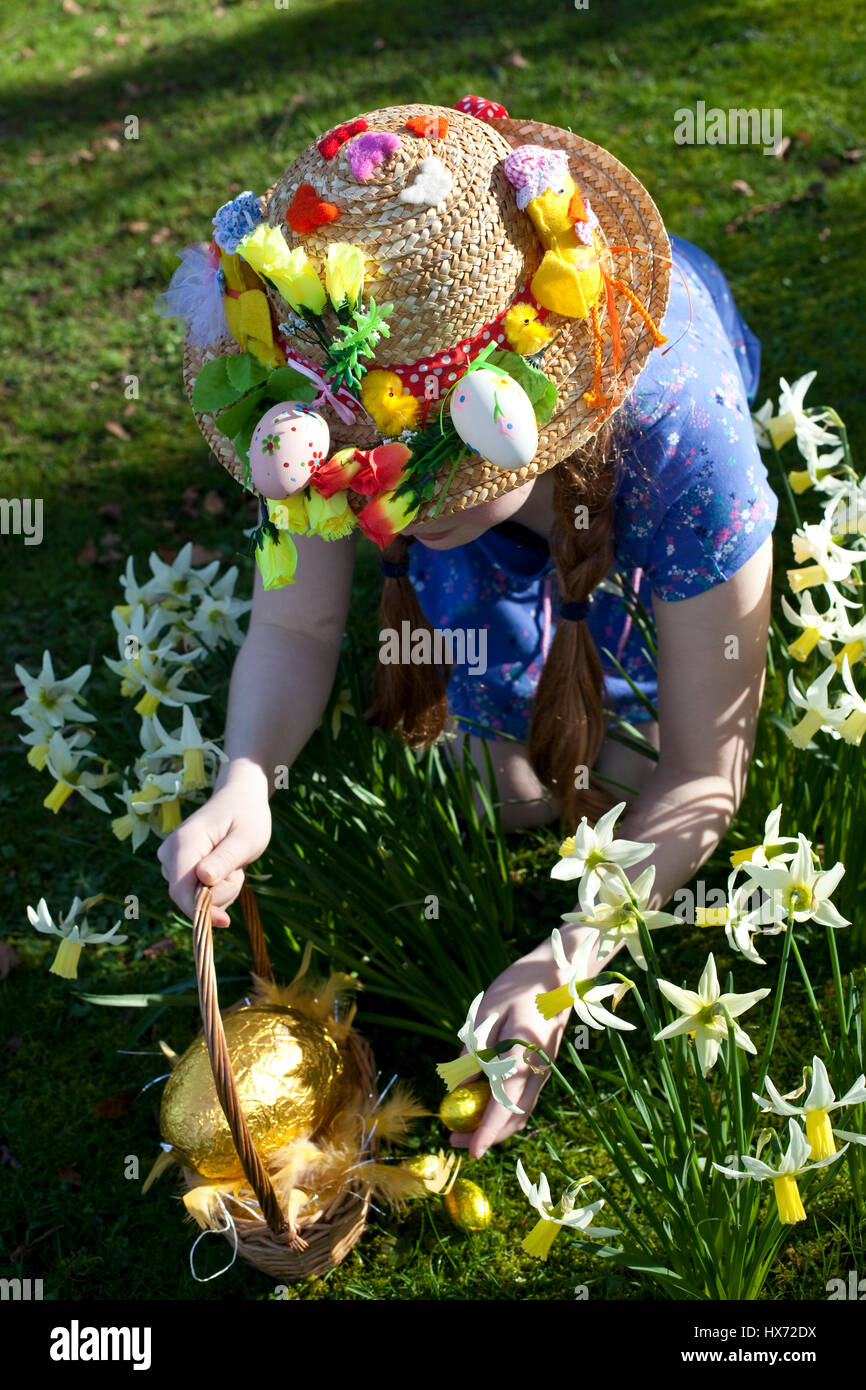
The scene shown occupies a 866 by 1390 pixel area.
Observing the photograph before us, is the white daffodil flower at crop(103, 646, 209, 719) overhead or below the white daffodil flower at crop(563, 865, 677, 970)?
overhead

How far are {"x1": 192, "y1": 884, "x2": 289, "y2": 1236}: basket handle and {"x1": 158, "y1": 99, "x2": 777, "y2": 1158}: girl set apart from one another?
0.14 meters

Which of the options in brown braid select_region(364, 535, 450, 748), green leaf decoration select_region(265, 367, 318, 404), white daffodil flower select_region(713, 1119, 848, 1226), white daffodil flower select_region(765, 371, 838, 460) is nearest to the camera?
white daffodil flower select_region(713, 1119, 848, 1226)

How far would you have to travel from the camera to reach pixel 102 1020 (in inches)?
102

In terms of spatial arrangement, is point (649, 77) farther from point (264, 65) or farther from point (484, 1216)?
point (484, 1216)

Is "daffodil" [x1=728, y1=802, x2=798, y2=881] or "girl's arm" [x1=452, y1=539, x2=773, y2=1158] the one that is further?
"girl's arm" [x1=452, y1=539, x2=773, y2=1158]

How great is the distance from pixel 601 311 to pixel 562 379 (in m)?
0.11

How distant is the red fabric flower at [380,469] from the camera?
5.06 ft

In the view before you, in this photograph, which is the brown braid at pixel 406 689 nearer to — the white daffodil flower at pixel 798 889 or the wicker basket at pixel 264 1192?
the wicker basket at pixel 264 1192

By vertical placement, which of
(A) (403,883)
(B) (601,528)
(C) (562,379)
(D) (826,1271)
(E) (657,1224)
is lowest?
(D) (826,1271)

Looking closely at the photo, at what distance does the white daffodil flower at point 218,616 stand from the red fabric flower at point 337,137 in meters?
0.92

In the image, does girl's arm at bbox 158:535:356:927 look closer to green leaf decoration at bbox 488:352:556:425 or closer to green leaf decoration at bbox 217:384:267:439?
green leaf decoration at bbox 217:384:267:439

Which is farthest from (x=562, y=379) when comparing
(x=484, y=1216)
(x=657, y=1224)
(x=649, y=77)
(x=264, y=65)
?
(x=264, y=65)

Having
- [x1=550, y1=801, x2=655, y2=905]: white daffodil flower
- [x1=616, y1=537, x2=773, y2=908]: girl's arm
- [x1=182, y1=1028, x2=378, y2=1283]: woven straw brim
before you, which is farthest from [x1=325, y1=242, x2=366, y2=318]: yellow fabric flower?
[x1=182, y1=1028, x2=378, y2=1283]: woven straw brim

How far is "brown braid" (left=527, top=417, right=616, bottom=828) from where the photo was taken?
6.11ft
